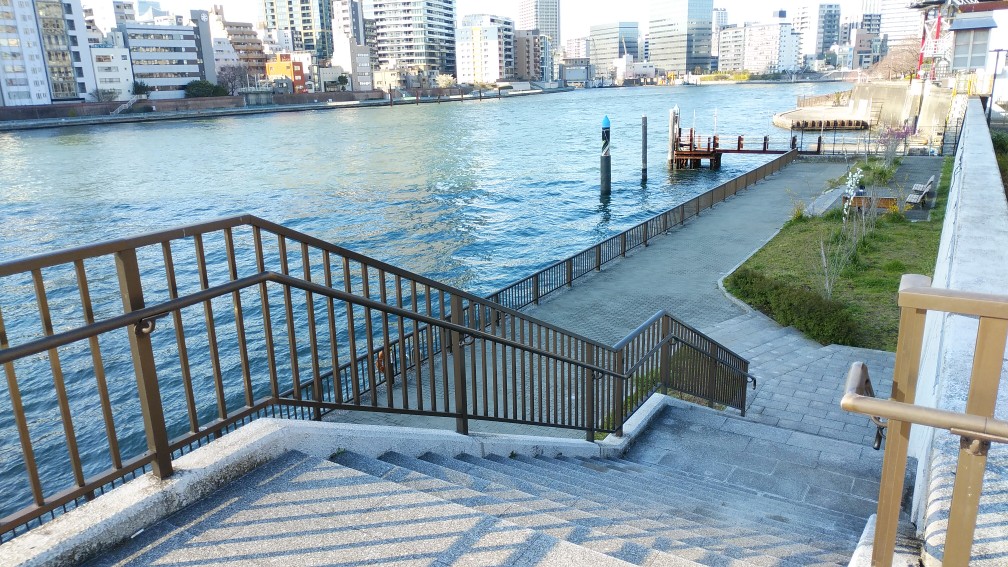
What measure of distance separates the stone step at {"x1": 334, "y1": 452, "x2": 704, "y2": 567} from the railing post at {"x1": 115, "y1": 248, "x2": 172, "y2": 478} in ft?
3.40

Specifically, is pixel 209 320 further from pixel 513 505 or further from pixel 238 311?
pixel 513 505

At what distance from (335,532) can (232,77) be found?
151 meters

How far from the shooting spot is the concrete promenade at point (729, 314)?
10.1 m

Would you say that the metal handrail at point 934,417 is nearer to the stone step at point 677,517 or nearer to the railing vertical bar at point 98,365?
the stone step at point 677,517

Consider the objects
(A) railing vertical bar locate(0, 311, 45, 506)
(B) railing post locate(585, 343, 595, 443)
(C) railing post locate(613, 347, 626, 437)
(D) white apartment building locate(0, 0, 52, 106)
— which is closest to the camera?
(A) railing vertical bar locate(0, 311, 45, 506)

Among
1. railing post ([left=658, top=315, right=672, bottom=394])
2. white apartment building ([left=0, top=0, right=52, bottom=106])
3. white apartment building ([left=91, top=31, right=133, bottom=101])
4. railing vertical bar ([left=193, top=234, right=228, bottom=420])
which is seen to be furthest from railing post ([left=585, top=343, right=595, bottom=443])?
white apartment building ([left=91, top=31, right=133, bottom=101])

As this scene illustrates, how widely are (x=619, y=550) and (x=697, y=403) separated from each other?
6944 mm

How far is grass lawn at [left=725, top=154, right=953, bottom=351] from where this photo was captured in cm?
1405

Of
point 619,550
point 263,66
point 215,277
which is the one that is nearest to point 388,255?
point 215,277

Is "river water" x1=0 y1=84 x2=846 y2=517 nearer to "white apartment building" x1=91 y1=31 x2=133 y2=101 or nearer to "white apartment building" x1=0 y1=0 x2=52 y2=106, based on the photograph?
"white apartment building" x1=0 y1=0 x2=52 y2=106

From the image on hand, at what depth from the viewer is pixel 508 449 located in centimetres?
579

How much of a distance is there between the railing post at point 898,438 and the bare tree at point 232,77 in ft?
485

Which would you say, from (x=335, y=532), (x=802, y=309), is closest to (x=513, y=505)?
(x=335, y=532)

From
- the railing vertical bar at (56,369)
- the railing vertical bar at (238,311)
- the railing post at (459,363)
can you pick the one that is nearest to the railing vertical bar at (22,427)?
the railing vertical bar at (56,369)
